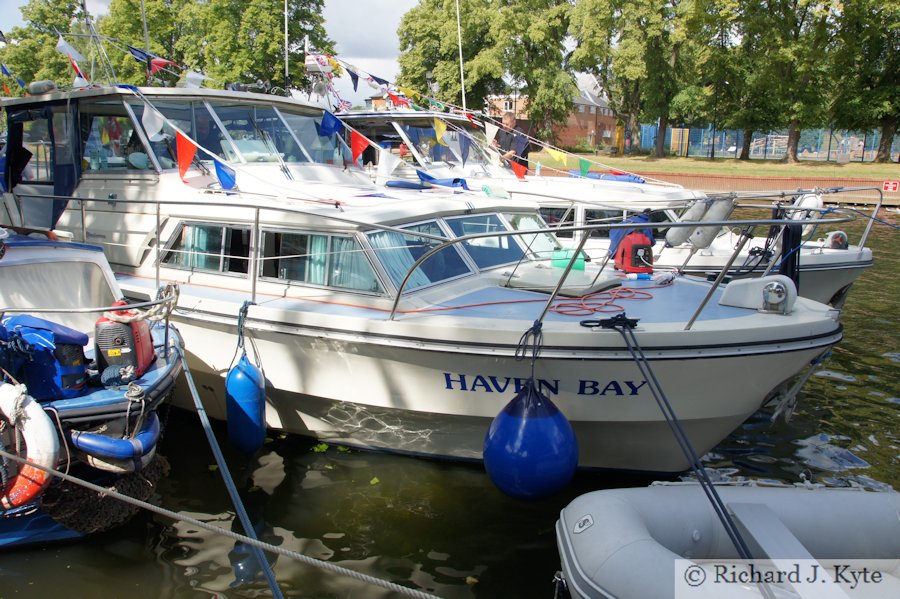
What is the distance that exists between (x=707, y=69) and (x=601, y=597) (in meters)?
38.8

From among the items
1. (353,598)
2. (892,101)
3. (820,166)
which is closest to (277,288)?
(353,598)

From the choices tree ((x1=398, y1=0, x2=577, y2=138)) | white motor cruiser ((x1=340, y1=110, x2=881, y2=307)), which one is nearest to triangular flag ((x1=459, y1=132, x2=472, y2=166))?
white motor cruiser ((x1=340, y1=110, x2=881, y2=307))

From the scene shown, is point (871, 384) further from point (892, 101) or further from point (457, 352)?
point (892, 101)

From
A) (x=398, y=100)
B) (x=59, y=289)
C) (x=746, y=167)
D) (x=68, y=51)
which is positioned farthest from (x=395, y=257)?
(x=746, y=167)

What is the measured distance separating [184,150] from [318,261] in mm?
2030

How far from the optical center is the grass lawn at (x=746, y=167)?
1192 inches

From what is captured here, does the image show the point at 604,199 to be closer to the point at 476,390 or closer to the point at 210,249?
the point at 210,249

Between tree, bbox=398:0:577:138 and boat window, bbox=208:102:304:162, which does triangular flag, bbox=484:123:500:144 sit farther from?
tree, bbox=398:0:577:138

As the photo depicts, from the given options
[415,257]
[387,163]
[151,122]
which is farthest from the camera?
[387,163]

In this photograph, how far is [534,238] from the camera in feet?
25.8

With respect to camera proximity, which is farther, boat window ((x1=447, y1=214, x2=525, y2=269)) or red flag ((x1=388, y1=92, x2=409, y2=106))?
red flag ((x1=388, y1=92, x2=409, y2=106))

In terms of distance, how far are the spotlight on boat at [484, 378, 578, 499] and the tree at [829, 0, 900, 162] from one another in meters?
34.2

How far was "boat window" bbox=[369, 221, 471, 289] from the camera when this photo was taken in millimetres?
6293

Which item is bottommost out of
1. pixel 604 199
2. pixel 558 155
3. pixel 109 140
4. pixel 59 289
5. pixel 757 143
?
pixel 59 289
